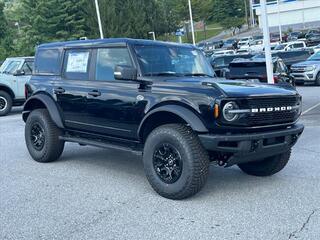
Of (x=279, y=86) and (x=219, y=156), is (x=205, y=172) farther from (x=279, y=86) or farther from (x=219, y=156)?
(x=279, y=86)

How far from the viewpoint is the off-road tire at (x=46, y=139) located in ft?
24.3

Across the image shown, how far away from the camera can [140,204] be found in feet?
17.8

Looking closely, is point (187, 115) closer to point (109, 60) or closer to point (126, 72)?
point (126, 72)

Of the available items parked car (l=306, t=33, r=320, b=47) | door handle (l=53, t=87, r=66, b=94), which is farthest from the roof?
parked car (l=306, t=33, r=320, b=47)

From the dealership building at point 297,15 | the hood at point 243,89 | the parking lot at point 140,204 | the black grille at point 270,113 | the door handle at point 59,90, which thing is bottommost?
the parking lot at point 140,204

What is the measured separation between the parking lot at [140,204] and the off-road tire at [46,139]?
152 mm

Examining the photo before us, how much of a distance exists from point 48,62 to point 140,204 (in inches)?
130

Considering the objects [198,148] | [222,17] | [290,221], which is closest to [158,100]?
[198,148]

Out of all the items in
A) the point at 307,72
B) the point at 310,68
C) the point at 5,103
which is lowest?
the point at 307,72

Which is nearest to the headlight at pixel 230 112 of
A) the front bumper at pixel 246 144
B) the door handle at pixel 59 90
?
the front bumper at pixel 246 144

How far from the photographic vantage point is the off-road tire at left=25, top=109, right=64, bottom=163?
7.41 m

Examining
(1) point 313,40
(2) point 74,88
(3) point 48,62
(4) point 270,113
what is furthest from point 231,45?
(4) point 270,113

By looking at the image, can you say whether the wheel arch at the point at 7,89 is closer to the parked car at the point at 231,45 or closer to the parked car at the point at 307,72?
the parked car at the point at 307,72

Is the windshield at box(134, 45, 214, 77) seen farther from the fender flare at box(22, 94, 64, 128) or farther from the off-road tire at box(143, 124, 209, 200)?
the fender flare at box(22, 94, 64, 128)
